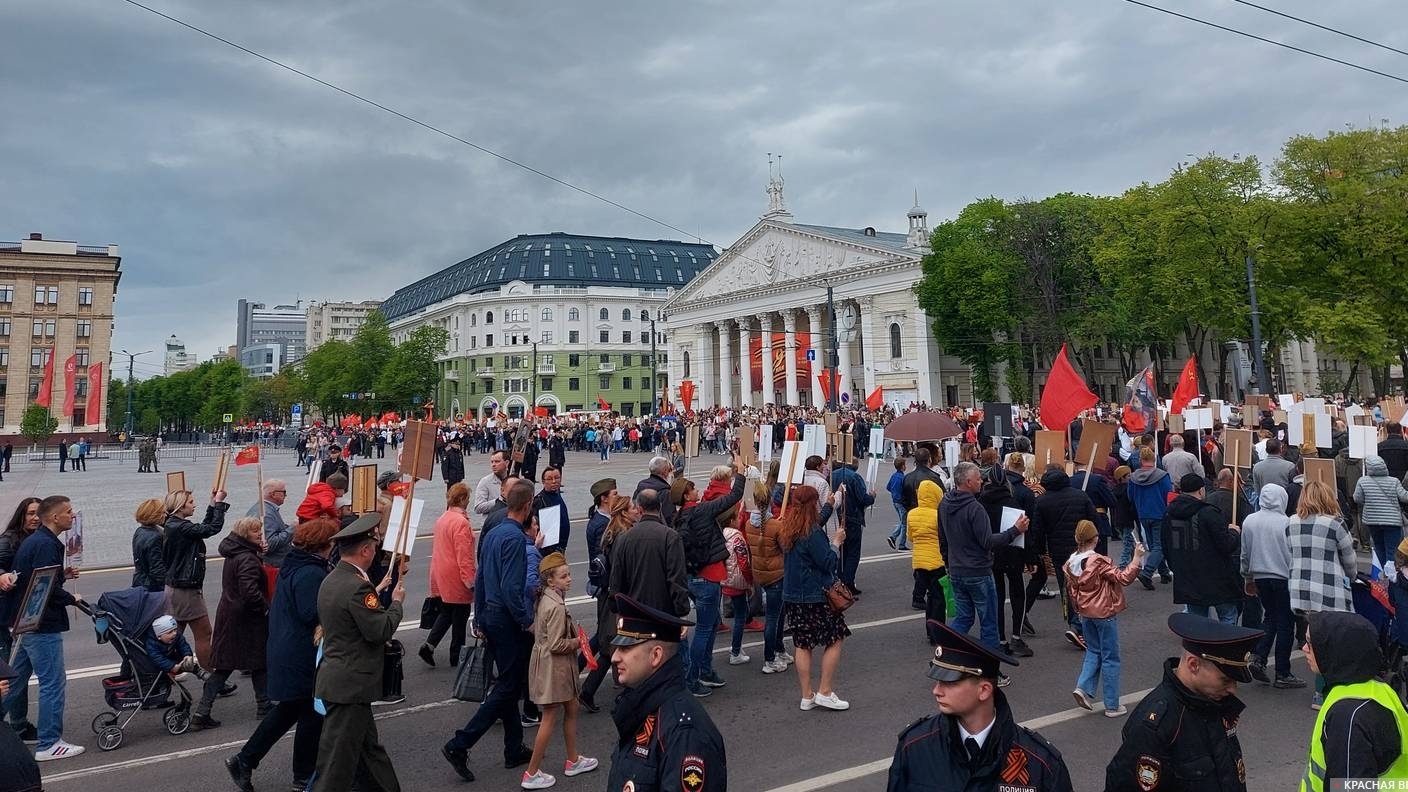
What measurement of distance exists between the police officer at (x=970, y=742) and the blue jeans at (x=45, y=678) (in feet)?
20.8

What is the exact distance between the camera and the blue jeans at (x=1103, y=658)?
5949 mm

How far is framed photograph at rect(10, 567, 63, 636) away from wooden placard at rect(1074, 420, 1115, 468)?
11.2 metres

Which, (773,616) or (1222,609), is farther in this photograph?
(773,616)

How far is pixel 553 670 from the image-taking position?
16.6 ft

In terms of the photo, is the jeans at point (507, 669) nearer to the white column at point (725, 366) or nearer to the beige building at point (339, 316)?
the white column at point (725, 366)

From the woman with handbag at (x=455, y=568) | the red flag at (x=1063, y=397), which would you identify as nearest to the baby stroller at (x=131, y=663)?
the woman with handbag at (x=455, y=568)

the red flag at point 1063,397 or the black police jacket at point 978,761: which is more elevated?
the red flag at point 1063,397

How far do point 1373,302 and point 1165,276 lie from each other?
346 inches

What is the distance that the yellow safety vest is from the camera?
2.93m

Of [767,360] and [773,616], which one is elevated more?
[767,360]

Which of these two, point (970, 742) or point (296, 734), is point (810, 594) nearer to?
point (970, 742)

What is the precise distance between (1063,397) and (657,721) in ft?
41.2

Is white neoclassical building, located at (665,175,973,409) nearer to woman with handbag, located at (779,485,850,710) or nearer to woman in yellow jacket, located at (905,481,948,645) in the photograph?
woman in yellow jacket, located at (905,481,948,645)

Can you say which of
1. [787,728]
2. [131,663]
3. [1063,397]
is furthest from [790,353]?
[131,663]
